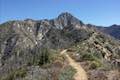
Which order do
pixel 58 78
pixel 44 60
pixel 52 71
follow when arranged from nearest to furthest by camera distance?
1. pixel 58 78
2. pixel 52 71
3. pixel 44 60

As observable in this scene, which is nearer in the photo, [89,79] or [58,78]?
[58,78]

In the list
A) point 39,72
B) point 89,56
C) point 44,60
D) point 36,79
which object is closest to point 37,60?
point 44,60

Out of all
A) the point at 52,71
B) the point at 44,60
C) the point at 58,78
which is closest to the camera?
the point at 58,78

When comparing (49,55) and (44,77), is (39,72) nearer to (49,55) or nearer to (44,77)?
(44,77)

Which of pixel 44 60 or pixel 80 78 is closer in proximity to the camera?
pixel 80 78

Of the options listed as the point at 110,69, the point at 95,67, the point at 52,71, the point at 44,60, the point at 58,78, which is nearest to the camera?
the point at 58,78

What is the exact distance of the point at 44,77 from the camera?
17750mm

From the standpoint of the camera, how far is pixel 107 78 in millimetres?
17547

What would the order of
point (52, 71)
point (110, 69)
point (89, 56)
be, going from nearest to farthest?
point (52, 71)
point (110, 69)
point (89, 56)

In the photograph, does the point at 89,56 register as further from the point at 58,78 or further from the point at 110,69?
the point at 58,78

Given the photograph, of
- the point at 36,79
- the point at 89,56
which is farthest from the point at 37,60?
the point at 36,79

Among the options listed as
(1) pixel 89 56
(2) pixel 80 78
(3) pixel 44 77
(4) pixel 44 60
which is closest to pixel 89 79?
(2) pixel 80 78

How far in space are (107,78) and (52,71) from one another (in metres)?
3.78

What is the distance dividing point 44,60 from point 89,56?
5.51m
